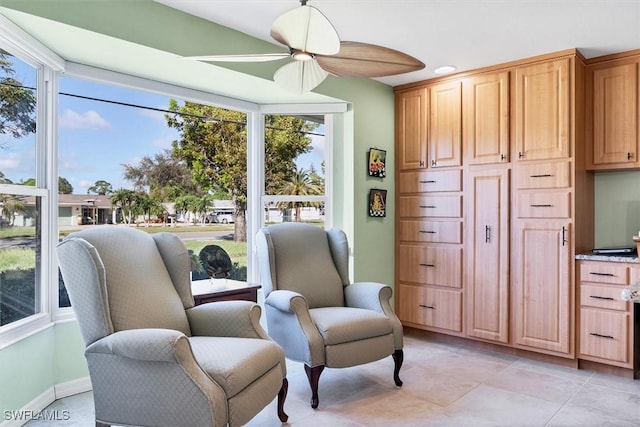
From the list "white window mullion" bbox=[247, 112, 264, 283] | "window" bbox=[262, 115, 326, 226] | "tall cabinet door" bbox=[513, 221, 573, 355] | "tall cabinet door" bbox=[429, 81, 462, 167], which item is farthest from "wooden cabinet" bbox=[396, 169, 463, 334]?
"white window mullion" bbox=[247, 112, 264, 283]

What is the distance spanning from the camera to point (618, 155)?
332cm

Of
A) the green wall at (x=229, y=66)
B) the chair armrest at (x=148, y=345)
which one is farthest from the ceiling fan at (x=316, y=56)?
the chair armrest at (x=148, y=345)

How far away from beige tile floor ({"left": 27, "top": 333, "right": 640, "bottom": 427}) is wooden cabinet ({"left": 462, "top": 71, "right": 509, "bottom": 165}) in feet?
5.45

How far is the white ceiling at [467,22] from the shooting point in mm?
2631

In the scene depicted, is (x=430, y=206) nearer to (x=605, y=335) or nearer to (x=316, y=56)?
(x=605, y=335)

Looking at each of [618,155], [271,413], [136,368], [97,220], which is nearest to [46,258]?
[97,220]

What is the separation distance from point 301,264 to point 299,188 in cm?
98

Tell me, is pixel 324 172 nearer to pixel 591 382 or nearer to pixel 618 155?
pixel 618 155

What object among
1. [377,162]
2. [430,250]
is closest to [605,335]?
[430,250]

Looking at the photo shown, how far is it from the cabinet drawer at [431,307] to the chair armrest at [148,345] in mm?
2664

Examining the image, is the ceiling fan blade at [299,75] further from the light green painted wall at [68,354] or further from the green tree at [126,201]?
the light green painted wall at [68,354]

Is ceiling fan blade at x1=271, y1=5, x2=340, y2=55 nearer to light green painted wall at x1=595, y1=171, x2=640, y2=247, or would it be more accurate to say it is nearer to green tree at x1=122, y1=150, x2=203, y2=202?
green tree at x1=122, y1=150, x2=203, y2=202

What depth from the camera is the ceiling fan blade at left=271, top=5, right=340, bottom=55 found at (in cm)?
176

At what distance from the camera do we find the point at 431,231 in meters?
4.05
